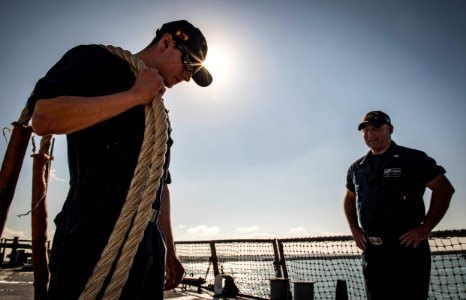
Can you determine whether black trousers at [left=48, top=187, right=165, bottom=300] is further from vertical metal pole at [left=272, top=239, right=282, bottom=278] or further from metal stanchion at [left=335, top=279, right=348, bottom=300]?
vertical metal pole at [left=272, top=239, right=282, bottom=278]

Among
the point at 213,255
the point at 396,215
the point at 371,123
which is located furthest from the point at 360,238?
the point at 213,255

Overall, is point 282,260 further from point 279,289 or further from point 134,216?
point 134,216

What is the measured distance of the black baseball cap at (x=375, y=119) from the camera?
377cm

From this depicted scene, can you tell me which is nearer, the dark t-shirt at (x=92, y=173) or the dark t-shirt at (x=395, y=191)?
the dark t-shirt at (x=92, y=173)

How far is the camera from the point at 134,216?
1030mm

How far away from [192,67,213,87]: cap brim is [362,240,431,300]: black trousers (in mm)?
2711

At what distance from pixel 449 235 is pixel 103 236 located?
4422 mm

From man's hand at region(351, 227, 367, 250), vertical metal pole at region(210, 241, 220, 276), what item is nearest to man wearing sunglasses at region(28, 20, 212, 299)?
man's hand at region(351, 227, 367, 250)

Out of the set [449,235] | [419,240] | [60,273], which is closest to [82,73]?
[60,273]

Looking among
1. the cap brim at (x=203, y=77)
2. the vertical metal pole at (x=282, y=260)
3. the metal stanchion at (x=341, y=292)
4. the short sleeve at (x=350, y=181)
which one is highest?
the cap brim at (x=203, y=77)

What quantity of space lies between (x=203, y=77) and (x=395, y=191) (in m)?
2.66

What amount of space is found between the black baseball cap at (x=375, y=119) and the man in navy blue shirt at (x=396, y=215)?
0.5 inches

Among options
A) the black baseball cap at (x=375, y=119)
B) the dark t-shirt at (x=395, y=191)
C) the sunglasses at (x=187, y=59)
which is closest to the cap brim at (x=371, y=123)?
the black baseball cap at (x=375, y=119)

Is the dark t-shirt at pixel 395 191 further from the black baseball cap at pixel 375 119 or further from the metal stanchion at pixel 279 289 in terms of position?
the metal stanchion at pixel 279 289
